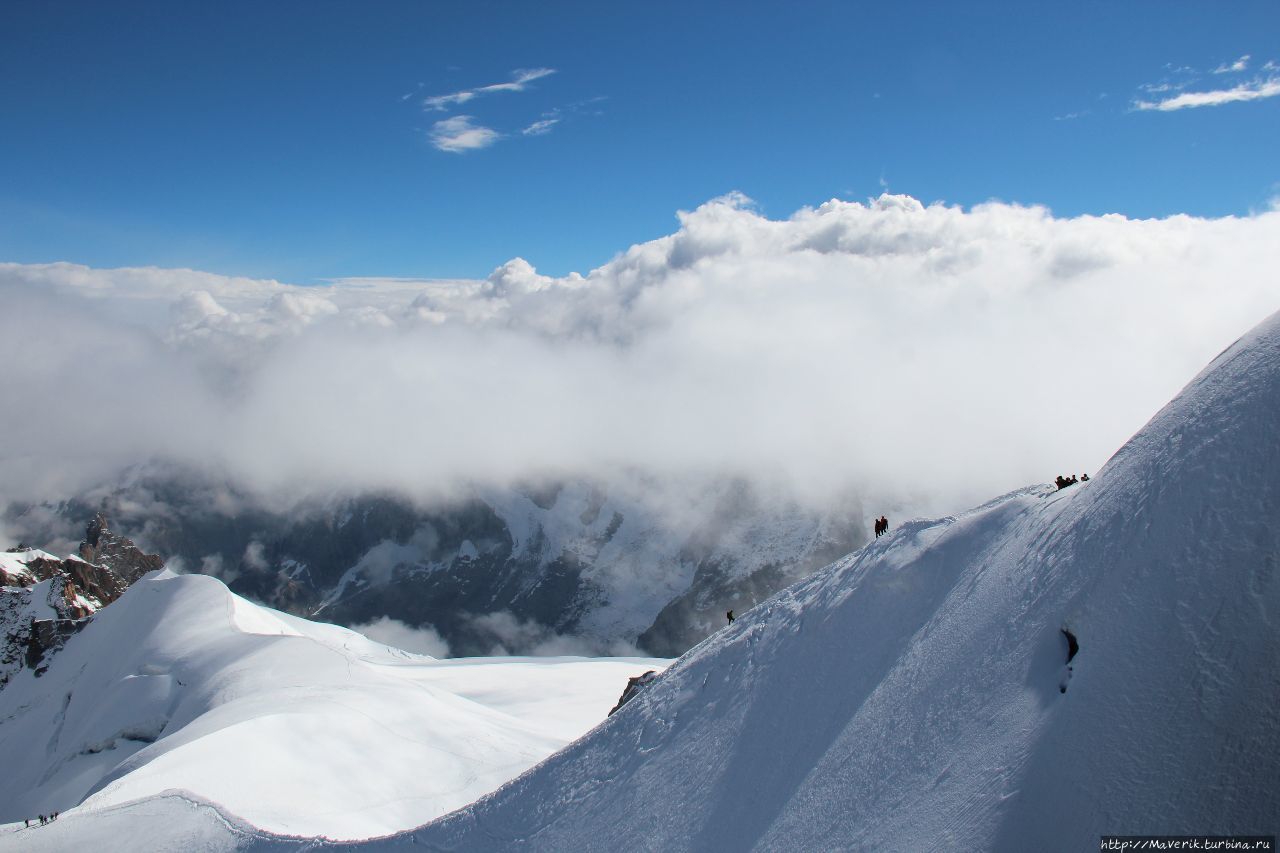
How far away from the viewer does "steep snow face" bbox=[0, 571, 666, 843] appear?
33594 millimetres

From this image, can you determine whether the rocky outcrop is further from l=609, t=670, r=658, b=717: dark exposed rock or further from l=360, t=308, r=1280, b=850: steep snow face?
l=360, t=308, r=1280, b=850: steep snow face

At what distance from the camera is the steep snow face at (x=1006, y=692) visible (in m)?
11.4

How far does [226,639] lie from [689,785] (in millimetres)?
70346

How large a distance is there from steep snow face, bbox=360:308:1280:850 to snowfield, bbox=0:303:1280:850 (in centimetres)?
4

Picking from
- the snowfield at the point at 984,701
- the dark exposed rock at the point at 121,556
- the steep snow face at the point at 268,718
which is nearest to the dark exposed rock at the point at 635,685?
the snowfield at the point at 984,701

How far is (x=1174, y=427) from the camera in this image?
48.3 feet

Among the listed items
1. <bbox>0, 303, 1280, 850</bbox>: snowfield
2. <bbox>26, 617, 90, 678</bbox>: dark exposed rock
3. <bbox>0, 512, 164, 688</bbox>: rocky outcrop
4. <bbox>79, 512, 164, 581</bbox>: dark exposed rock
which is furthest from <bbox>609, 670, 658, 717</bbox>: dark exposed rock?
<bbox>79, 512, 164, 581</bbox>: dark exposed rock

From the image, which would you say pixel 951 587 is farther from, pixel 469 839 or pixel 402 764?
pixel 402 764

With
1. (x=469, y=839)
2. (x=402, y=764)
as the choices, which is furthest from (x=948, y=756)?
(x=402, y=764)

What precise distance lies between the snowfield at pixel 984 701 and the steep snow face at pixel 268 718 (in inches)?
193

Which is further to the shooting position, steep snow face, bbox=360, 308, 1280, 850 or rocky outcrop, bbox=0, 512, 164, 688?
rocky outcrop, bbox=0, 512, 164, 688

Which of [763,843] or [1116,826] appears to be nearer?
[1116,826]

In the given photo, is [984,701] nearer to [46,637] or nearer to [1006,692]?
[1006,692]

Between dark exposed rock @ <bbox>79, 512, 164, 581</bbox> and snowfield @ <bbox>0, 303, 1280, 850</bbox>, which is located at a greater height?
snowfield @ <bbox>0, 303, 1280, 850</bbox>
